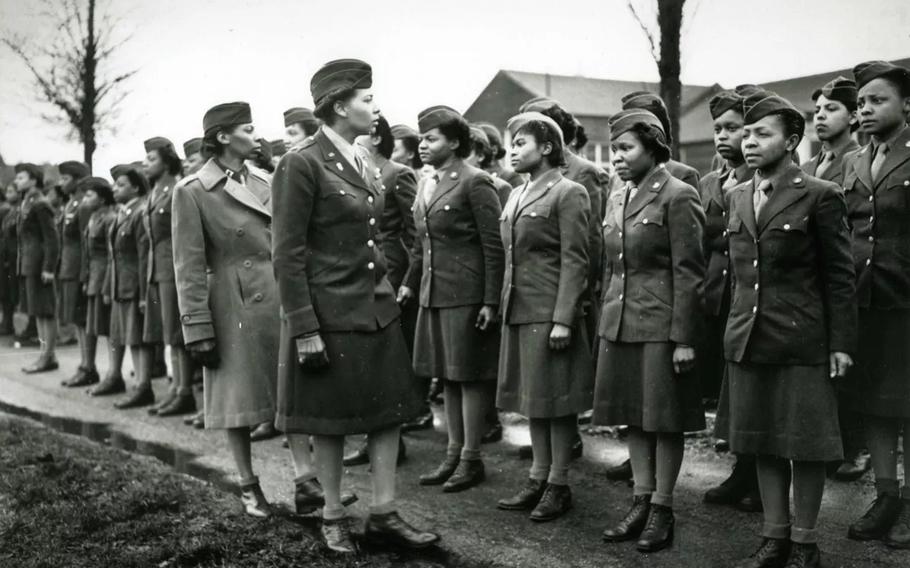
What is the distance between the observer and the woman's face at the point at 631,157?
495 cm

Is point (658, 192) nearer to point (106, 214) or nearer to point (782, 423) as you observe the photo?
point (782, 423)

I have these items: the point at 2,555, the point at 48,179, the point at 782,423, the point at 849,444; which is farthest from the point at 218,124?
the point at 48,179

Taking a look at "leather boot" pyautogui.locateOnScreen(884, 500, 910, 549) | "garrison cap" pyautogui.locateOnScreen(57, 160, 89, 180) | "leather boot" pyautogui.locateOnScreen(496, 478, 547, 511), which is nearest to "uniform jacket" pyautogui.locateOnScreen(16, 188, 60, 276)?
"garrison cap" pyautogui.locateOnScreen(57, 160, 89, 180)

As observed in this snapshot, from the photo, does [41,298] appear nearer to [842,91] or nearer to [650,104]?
[650,104]

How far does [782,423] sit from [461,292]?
241cm

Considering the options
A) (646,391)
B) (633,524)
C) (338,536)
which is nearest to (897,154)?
(646,391)

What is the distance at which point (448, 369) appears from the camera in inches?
238

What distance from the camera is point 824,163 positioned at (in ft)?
18.8

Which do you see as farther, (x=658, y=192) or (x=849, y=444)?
(x=849, y=444)

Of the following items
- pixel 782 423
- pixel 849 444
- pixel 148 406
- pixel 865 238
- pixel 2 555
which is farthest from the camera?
pixel 148 406

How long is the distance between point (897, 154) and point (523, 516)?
2918mm

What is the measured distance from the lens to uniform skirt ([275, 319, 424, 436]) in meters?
4.72

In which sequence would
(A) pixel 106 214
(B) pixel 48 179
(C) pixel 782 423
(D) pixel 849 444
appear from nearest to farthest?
(C) pixel 782 423 < (D) pixel 849 444 < (A) pixel 106 214 < (B) pixel 48 179

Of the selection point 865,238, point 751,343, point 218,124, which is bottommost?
point 751,343
